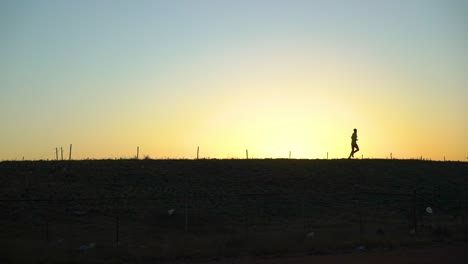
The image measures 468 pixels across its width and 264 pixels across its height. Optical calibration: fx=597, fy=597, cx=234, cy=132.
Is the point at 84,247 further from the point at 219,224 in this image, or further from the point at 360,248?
the point at 360,248

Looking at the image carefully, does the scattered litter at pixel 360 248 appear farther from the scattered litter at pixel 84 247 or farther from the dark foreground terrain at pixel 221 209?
the scattered litter at pixel 84 247

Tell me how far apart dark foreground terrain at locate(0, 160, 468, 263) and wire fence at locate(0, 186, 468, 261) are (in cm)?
6

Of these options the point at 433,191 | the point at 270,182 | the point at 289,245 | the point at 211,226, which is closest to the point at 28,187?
the point at 211,226

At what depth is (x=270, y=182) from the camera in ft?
129

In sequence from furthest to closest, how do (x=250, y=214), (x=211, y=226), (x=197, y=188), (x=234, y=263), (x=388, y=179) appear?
1. (x=388, y=179)
2. (x=197, y=188)
3. (x=250, y=214)
4. (x=211, y=226)
5. (x=234, y=263)

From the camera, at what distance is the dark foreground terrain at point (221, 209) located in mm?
21719

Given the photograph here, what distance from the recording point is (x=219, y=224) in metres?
30.5

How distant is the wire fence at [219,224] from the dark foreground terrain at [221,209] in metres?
0.06

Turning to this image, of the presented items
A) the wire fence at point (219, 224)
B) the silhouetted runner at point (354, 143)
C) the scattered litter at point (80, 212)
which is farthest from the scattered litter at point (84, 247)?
the silhouetted runner at point (354, 143)

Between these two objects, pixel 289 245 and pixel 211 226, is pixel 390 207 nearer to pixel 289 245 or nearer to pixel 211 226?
pixel 211 226

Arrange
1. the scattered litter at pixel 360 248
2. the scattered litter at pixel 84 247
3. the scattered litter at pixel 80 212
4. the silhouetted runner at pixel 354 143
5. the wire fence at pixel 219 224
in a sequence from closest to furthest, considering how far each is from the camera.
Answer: the scattered litter at pixel 84 247 → the wire fence at pixel 219 224 → the scattered litter at pixel 360 248 → the scattered litter at pixel 80 212 → the silhouetted runner at pixel 354 143

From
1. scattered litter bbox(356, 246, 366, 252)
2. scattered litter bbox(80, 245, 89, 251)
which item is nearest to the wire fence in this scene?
scattered litter bbox(80, 245, 89, 251)

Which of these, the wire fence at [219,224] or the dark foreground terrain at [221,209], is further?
the dark foreground terrain at [221,209]

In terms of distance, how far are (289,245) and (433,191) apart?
21774mm
